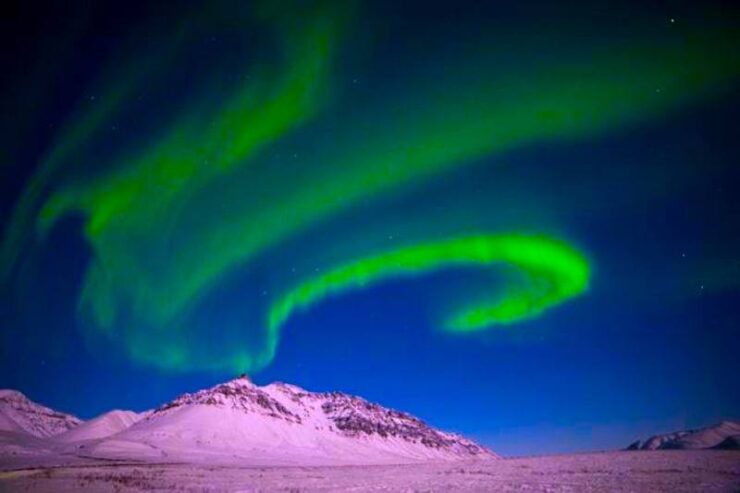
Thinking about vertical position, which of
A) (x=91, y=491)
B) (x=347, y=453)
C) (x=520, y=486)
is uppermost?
(x=347, y=453)

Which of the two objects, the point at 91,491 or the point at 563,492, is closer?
the point at 563,492

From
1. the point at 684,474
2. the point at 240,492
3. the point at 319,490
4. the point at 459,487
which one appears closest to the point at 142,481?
the point at 240,492

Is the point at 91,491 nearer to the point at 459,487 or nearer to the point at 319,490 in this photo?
the point at 319,490

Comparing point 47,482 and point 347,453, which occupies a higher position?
point 347,453

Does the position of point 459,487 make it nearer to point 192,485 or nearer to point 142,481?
point 192,485

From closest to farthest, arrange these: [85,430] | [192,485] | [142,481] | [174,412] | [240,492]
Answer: [240,492] → [192,485] → [142,481] → [174,412] → [85,430]

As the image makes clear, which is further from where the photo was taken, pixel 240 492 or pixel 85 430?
pixel 85 430

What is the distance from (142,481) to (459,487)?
25.6m

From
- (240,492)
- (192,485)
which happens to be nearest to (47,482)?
(192,485)

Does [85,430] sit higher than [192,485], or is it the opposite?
[85,430]

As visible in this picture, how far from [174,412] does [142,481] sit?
540ft

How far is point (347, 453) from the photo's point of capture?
595 ft

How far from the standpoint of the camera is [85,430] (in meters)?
196

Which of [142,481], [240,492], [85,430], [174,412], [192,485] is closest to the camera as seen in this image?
[240,492]
